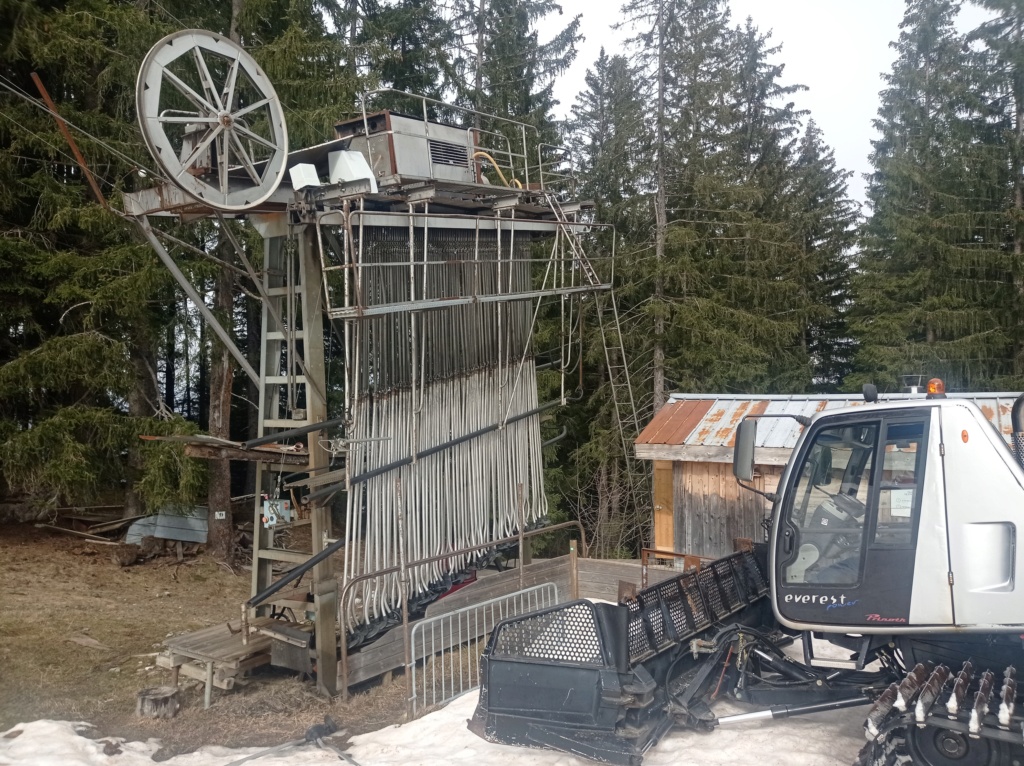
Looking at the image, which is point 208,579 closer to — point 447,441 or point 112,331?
point 112,331

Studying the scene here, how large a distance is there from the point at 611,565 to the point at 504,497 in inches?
62.9

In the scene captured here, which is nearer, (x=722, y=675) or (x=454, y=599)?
(x=722, y=675)

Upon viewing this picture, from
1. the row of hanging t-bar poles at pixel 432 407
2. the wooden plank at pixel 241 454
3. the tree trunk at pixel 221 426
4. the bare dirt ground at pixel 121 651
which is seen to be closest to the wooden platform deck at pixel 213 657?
the bare dirt ground at pixel 121 651

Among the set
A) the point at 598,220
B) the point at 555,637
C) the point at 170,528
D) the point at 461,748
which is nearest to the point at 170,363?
the point at 170,528

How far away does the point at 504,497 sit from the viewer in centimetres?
877

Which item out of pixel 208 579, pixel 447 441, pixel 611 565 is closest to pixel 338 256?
pixel 447 441

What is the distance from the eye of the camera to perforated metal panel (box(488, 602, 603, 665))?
466cm

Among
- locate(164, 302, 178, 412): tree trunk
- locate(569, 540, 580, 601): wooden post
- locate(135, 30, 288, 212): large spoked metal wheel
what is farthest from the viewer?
locate(164, 302, 178, 412): tree trunk

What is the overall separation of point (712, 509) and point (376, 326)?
538 cm

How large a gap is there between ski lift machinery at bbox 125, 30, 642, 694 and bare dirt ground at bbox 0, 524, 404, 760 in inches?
21.2

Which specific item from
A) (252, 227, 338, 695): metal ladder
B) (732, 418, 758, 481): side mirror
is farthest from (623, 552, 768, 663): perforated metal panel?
(252, 227, 338, 695): metal ladder

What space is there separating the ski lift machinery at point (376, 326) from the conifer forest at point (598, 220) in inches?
152

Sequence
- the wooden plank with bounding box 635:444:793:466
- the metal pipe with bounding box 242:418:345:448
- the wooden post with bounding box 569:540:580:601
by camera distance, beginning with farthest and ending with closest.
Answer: the wooden plank with bounding box 635:444:793:466 → the wooden post with bounding box 569:540:580:601 → the metal pipe with bounding box 242:418:345:448

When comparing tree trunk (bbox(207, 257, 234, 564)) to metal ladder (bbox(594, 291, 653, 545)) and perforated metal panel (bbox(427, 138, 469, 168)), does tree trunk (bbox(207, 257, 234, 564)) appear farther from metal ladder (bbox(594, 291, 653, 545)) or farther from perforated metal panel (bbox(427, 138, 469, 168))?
metal ladder (bbox(594, 291, 653, 545))
